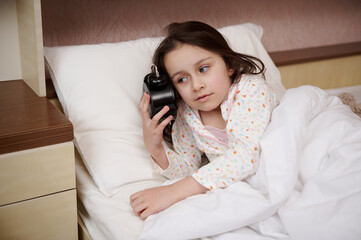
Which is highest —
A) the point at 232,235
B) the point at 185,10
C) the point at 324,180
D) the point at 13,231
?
the point at 185,10

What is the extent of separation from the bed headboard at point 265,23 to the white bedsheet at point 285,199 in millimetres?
684

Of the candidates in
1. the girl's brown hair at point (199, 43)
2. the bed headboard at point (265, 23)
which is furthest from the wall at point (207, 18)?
the girl's brown hair at point (199, 43)

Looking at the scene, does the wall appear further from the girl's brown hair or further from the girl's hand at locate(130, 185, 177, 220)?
the girl's hand at locate(130, 185, 177, 220)

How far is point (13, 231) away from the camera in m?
1.03

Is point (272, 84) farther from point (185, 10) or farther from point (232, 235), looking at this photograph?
point (232, 235)

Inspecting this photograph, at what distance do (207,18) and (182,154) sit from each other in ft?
2.25

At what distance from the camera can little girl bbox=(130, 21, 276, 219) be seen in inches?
41.6

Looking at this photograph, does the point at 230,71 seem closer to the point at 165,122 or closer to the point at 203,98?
the point at 203,98

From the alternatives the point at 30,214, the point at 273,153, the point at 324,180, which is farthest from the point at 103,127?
the point at 324,180

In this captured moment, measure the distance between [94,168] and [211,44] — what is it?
0.47 m

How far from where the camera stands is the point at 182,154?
51.2 inches

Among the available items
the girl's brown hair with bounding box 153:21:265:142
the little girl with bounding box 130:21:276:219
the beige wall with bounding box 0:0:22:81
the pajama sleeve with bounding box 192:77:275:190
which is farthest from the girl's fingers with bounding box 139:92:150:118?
the beige wall with bounding box 0:0:22:81

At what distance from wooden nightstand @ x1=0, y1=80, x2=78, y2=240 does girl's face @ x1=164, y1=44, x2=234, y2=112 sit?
341mm

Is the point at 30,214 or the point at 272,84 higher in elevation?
the point at 272,84
